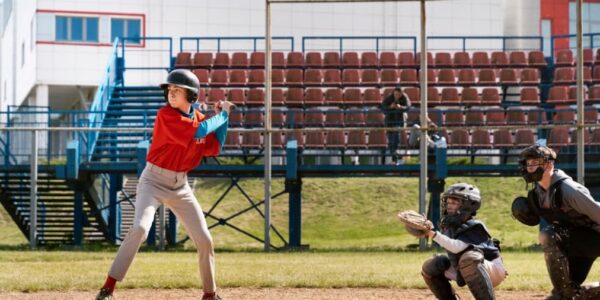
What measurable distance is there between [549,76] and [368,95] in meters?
5.01

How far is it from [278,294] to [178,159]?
105 inches

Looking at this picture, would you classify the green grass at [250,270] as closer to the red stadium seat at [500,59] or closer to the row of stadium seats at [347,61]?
the row of stadium seats at [347,61]

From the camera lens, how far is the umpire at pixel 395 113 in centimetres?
2180

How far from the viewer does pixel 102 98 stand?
25141 millimetres

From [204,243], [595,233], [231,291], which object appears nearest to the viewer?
[595,233]

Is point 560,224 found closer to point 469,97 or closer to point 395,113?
point 395,113

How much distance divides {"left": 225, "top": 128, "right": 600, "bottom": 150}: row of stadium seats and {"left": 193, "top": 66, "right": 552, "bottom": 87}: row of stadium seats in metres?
2.86

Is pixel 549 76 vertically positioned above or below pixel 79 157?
above

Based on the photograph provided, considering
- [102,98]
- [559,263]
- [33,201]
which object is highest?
[102,98]

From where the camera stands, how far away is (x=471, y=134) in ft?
74.7

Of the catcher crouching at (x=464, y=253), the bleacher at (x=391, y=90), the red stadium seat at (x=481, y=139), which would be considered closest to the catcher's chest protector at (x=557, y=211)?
the catcher crouching at (x=464, y=253)

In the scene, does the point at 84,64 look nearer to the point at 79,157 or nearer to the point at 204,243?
the point at 79,157

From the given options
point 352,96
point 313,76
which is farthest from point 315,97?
point 313,76

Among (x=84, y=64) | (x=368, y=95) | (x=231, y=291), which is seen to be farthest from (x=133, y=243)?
(x=84, y=64)
